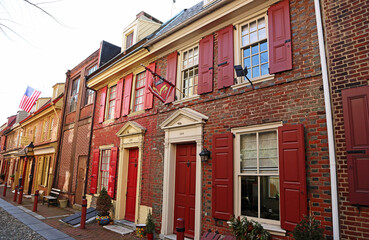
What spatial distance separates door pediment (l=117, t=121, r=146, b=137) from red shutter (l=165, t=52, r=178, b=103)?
5.17ft

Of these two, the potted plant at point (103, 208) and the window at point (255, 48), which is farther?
the potted plant at point (103, 208)

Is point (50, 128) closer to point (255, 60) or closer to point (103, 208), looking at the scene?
point (103, 208)

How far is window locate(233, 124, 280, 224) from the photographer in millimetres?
5016

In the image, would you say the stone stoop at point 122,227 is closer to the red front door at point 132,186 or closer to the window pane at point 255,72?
the red front door at point 132,186

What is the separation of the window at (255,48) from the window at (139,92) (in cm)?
450

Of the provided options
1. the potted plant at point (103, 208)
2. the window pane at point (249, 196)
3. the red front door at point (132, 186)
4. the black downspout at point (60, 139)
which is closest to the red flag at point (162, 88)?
the red front door at point (132, 186)

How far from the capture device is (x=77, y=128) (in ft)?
44.9

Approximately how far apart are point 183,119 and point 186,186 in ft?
6.33

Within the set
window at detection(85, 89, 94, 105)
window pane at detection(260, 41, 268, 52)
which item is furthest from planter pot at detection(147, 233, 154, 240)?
window at detection(85, 89, 94, 105)

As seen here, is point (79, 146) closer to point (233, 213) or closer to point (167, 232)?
point (167, 232)

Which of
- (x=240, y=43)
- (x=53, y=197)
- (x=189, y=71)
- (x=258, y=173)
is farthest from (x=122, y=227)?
(x=53, y=197)

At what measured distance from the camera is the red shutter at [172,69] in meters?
7.79

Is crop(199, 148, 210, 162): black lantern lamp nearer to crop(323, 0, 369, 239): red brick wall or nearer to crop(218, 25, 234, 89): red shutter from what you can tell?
crop(218, 25, 234, 89): red shutter

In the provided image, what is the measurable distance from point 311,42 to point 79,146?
11.9 metres
